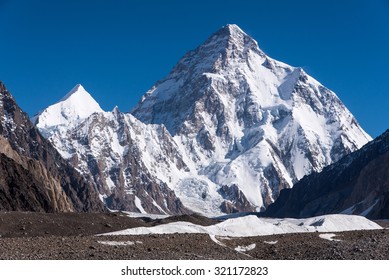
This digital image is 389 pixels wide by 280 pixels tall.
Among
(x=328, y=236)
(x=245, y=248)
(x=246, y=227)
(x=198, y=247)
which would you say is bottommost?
(x=198, y=247)

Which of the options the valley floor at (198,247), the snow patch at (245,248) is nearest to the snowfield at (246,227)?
the snow patch at (245,248)

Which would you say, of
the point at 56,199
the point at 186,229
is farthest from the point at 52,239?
the point at 56,199

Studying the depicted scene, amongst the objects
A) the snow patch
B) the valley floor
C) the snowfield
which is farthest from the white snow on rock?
the snowfield

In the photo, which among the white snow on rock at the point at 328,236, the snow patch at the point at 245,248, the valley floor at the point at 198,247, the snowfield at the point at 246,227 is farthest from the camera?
the snowfield at the point at 246,227

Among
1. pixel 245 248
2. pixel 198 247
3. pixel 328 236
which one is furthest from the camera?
pixel 328 236

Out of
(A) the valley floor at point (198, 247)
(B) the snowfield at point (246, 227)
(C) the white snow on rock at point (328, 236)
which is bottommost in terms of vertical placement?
(A) the valley floor at point (198, 247)

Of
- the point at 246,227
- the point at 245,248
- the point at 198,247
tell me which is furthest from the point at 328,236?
the point at 246,227

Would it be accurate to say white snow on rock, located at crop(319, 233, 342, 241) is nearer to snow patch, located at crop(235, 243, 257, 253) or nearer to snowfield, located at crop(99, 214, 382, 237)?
snow patch, located at crop(235, 243, 257, 253)

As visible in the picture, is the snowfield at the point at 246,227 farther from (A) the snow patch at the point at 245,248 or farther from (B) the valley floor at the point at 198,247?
(B) the valley floor at the point at 198,247

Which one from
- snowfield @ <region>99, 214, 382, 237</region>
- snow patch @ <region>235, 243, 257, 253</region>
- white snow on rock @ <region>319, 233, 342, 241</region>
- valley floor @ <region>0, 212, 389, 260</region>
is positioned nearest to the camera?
valley floor @ <region>0, 212, 389, 260</region>

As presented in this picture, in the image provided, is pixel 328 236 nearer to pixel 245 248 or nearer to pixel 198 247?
Answer: pixel 245 248

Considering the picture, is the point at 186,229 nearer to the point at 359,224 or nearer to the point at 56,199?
the point at 359,224
